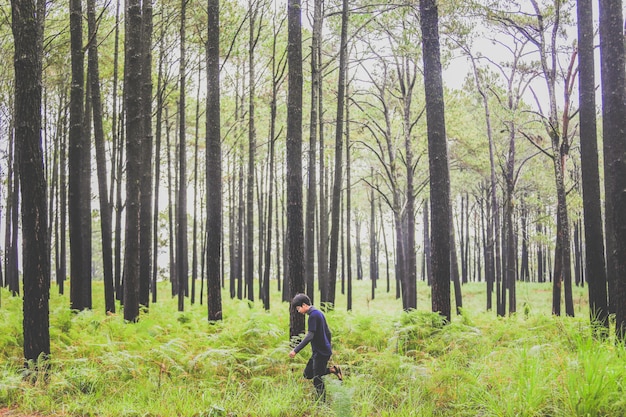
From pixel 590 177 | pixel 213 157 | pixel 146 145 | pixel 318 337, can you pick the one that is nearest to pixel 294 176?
pixel 213 157

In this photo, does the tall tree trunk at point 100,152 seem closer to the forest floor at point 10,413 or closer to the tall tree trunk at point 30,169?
the tall tree trunk at point 30,169

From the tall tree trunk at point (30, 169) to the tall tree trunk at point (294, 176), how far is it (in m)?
3.92

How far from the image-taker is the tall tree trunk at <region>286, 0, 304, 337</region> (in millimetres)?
8430

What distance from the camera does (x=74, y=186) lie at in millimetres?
10945

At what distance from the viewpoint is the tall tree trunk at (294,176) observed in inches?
332

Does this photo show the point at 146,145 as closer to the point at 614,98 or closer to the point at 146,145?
the point at 146,145

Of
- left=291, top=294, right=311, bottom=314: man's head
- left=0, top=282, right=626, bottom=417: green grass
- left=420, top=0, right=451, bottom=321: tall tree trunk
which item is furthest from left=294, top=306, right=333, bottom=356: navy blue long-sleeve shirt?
left=420, top=0, right=451, bottom=321: tall tree trunk

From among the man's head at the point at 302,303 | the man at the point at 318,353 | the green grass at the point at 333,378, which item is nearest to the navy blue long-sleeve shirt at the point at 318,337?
the man at the point at 318,353

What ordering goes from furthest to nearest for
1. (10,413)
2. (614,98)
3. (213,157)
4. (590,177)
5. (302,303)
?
(213,157) → (590,177) → (614,98) → (302,303) → (10,413)

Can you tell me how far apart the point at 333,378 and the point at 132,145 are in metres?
7.23

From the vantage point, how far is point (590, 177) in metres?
9.13

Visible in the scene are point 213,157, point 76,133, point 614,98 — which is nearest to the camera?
point 614,98

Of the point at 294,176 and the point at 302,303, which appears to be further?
the point at 294,176

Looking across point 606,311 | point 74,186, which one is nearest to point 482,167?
point 606,311
